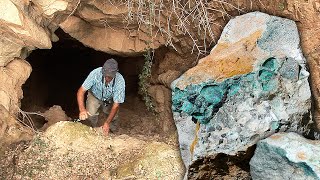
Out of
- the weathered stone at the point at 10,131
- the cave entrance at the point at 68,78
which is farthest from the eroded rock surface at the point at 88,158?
the cave entrance at the point at 68,78

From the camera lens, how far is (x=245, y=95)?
337 centimetres

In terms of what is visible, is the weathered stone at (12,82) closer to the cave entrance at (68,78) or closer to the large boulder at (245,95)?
the cave entrance at (68,78)

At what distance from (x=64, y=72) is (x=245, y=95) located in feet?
15.7

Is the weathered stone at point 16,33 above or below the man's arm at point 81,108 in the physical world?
above

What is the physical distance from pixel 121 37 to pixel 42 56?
2245 millimetres

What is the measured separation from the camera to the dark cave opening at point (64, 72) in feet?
20.6

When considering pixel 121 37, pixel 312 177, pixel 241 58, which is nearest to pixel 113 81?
pixel 121 37

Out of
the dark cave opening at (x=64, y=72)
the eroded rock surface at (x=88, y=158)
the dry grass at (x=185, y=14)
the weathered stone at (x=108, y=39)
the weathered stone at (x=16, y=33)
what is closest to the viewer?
the eroded rock surface at (x=88, y=158)

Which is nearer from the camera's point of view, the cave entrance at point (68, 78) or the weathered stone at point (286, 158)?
the weathered stone at point (286, 158)

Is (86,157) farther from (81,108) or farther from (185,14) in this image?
(185,14)

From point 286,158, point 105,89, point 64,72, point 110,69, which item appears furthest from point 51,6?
point 64,72

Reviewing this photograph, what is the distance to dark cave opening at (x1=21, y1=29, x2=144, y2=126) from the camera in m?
6.27

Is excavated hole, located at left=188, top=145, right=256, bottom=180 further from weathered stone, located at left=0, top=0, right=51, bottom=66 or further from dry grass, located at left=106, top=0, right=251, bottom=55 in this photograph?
weathered stone, located at left=0, top=0, right=51, bottom=66

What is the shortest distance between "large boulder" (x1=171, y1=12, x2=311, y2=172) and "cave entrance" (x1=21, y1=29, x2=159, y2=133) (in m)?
2.03
